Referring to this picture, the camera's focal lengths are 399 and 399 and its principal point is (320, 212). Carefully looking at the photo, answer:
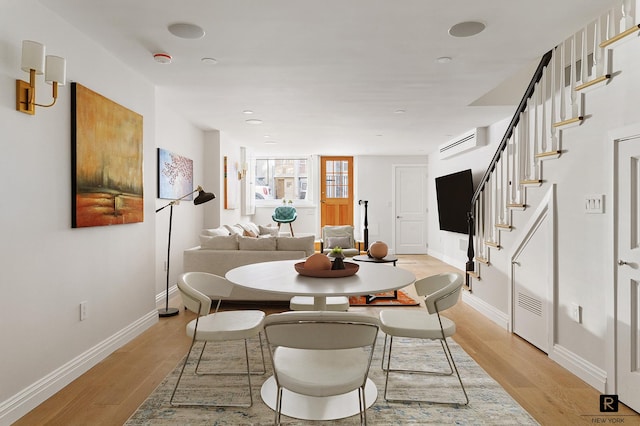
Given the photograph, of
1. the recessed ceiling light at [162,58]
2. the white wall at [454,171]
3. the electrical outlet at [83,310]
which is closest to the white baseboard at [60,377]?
the electrical outlet at [83,310]

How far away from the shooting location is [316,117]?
18.4ft

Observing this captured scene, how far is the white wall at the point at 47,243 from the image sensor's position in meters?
2.28

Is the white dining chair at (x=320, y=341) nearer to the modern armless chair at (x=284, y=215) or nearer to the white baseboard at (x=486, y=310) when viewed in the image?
the white baseboard at (x=486, y=310)

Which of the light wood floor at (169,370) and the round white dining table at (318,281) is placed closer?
the round white dining table at (318,281)

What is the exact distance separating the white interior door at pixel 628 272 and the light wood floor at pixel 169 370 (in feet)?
0.63

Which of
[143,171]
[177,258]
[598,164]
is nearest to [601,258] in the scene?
[598,164]

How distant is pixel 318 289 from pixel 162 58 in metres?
2.43

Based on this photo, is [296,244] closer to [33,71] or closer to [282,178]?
[33,71]

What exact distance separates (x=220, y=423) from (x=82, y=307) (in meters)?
1.50

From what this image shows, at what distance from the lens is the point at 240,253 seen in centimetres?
475

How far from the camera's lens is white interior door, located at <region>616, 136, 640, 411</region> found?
235cm

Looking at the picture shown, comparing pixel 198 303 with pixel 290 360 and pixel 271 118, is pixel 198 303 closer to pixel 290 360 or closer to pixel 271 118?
pixel 290 360

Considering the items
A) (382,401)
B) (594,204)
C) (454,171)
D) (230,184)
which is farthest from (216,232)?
(454,171)

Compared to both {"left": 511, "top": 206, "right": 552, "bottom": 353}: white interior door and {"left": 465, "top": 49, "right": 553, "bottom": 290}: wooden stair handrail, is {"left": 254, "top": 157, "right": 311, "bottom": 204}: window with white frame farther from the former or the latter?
{"left": 511, "top": 206, "right": 552, "bottom": 353}: white interior door
